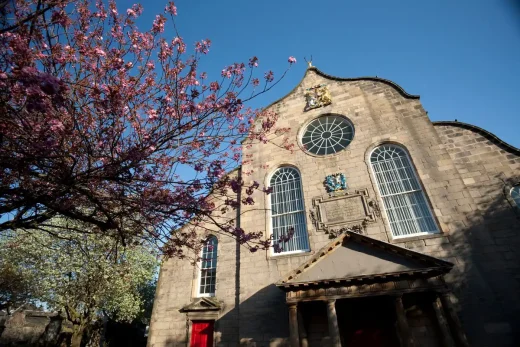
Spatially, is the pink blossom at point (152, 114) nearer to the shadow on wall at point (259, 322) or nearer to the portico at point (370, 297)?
the portico at point (370, 297)

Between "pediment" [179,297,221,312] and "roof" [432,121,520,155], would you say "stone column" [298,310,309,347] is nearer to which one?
"pediment" [179,297,221,312]

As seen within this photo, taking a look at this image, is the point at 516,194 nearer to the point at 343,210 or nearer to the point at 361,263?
the point at 343,210

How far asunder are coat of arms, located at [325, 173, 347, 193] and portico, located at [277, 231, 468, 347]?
2.81 meters

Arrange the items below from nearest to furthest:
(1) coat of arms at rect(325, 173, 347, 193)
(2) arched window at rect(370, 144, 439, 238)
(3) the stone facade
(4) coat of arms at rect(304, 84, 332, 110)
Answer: (3) the stone facade → (2) arched window at rect(370, 144, 439, 238) → (1) coat of arms at rect(325, 173, 347, 193) → (4) coat of arms at rect(304, 84, 332, 110)

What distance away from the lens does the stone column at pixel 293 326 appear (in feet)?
29.5

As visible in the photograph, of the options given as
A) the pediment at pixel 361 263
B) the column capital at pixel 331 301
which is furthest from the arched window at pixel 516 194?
the column capital at pixel 331 301

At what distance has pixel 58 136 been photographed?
188 inches

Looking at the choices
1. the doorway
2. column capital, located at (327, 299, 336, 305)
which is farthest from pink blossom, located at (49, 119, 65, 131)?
the doorway

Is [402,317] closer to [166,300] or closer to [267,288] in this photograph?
[267,288]

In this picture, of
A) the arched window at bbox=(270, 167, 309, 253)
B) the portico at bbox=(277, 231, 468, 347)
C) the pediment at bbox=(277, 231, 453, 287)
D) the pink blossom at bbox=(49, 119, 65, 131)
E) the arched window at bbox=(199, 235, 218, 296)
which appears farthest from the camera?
the arched window at bbox=(199, 235, 218, 296)

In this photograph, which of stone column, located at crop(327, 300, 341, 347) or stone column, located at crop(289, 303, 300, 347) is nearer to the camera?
stone column, located at crop(327, 300, 341, 347)

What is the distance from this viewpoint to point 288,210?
13.1 meters

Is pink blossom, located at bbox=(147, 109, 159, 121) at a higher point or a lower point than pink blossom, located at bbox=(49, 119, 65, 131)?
higher

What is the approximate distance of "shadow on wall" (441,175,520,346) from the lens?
853cm
